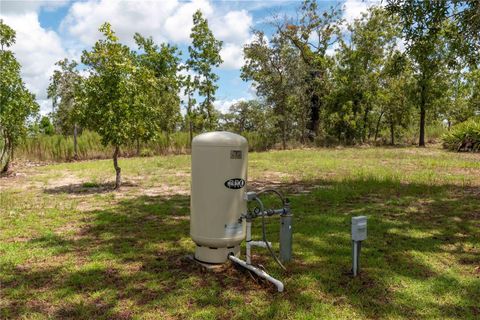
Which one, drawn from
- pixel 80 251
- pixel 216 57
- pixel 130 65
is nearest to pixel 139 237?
pixel 80 251

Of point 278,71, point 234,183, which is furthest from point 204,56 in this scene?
point 234,183

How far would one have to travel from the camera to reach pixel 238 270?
13.3ft

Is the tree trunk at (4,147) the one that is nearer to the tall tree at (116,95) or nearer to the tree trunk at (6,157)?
the tree trunk at (6,157)

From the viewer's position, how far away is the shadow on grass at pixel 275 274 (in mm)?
3330

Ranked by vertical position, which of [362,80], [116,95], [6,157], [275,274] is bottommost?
[275,274]

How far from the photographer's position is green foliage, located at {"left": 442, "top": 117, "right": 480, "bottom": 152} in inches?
736

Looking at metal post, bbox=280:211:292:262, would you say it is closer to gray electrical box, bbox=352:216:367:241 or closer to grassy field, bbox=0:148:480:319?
grassy field, bbox=0:148:480:319

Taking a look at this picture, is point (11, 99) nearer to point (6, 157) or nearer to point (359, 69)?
point (6, 157)

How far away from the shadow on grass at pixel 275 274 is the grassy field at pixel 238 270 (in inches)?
0.5

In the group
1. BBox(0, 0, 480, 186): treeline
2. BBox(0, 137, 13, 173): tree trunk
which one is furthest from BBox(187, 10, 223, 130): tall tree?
BBox(0, 137, 13, 173): tree trunk

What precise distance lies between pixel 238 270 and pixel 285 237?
0.61 meters

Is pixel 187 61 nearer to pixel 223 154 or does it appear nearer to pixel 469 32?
pixel 469 32

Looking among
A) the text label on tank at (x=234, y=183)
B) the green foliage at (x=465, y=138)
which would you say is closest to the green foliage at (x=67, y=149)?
the text label on tank at (x=234, y=183)

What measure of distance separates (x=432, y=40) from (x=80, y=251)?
833 cm
